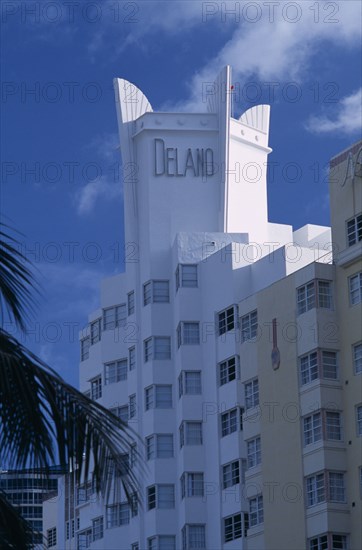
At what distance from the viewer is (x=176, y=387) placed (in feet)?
271

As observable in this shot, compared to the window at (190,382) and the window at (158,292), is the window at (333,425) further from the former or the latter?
the window at (158,292)

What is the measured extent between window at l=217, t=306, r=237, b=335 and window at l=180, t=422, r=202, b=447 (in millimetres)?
6056

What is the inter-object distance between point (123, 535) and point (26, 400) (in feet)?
234

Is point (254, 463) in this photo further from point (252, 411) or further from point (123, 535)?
point (123, 535)

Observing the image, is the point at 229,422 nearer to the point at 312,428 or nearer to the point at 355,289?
the point at 312,428

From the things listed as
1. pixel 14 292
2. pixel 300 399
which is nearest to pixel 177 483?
pixel 300 399

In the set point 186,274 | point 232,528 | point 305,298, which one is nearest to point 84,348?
point 186,274

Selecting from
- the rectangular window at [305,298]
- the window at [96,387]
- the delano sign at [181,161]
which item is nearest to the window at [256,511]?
the rectangular window at [305,298]

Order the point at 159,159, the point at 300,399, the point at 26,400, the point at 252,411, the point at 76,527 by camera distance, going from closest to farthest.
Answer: the point at 26,400 < the point at 300,399 < the point at 252,411 < the point at 159,159 < the point at 76,527

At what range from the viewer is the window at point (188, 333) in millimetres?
81375

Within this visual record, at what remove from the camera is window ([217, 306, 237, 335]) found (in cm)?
7750

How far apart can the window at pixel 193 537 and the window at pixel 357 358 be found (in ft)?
63.8

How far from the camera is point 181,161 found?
8725 cm

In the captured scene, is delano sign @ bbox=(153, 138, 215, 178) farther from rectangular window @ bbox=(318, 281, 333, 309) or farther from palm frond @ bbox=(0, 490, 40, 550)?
palm frond @ bbox=(0, 490, 40, 550)
